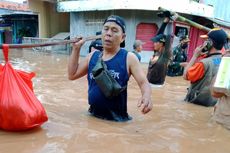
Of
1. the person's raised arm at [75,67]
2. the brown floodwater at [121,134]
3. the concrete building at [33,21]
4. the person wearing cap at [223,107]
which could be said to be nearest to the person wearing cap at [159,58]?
the brown floodwater at [121,134]

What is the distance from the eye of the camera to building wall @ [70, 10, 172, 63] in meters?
15.4

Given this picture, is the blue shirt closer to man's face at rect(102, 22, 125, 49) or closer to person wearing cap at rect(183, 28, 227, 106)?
man's face at rect(102, 22, 125, 49)

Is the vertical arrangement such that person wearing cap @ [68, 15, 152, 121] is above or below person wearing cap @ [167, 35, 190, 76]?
above

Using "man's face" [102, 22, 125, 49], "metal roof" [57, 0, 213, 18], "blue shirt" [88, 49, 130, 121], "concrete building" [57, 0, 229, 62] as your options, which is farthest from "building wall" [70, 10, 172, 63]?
"man's face" [102, 22, 125, 49]

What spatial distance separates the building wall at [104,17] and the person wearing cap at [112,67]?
1202 centimetres

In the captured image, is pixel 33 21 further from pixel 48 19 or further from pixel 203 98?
pixel 203 98

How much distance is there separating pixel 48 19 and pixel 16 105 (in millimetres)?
21084

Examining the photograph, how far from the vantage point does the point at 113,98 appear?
330cm

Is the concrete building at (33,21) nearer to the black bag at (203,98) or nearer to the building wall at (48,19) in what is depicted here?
the building wall at (48,19)

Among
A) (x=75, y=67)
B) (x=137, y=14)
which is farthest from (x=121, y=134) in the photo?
(x=137, y=14)

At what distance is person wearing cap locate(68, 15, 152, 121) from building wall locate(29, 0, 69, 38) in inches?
750

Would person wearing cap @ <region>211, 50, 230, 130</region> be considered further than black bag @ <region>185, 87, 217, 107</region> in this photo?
No

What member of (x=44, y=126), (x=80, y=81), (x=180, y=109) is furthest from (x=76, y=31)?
(x=44, y=126)

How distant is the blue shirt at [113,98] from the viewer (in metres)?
3.20
